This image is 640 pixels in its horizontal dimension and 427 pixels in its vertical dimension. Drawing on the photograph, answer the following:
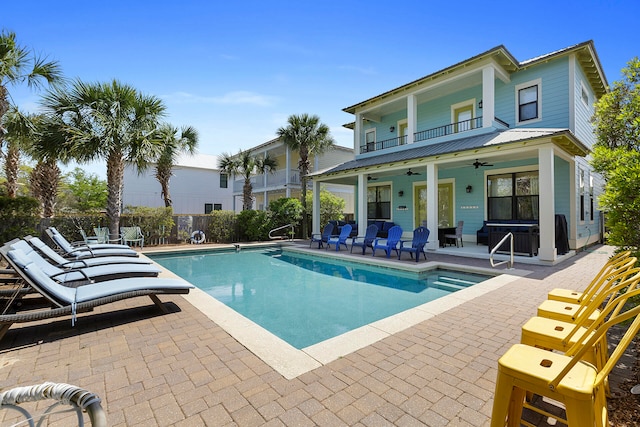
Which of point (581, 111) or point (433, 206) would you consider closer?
point (433, 206)

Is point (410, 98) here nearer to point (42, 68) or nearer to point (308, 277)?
point (308, 277)

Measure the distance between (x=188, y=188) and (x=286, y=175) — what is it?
1128cm

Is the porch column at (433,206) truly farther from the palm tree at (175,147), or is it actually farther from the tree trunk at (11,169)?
the tree trunk at (11,169)

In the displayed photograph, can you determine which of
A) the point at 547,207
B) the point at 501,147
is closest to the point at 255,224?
the point at 501,147

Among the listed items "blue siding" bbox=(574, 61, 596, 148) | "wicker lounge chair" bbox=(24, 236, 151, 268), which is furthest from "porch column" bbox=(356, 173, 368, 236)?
"wicker lounge chair" bbox=(24, 236, 151, 268)

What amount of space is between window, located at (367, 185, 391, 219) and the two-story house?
130cm

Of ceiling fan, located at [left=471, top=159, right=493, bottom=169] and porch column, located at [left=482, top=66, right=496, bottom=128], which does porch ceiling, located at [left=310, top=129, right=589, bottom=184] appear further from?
porch column, located at [left=482, top=66, right=496, bottom=128]

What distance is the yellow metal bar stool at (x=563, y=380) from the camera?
150 cm

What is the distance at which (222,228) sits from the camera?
641 inches

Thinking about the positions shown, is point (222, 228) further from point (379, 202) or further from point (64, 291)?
point (64, 291)

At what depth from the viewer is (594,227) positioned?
1431 cm

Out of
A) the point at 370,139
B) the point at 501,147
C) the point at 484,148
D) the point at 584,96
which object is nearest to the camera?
the point at 501,147

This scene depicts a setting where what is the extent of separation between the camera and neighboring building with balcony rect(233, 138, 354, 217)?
2183 centimetres

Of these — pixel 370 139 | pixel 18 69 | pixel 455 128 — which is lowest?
pixel 455 128
